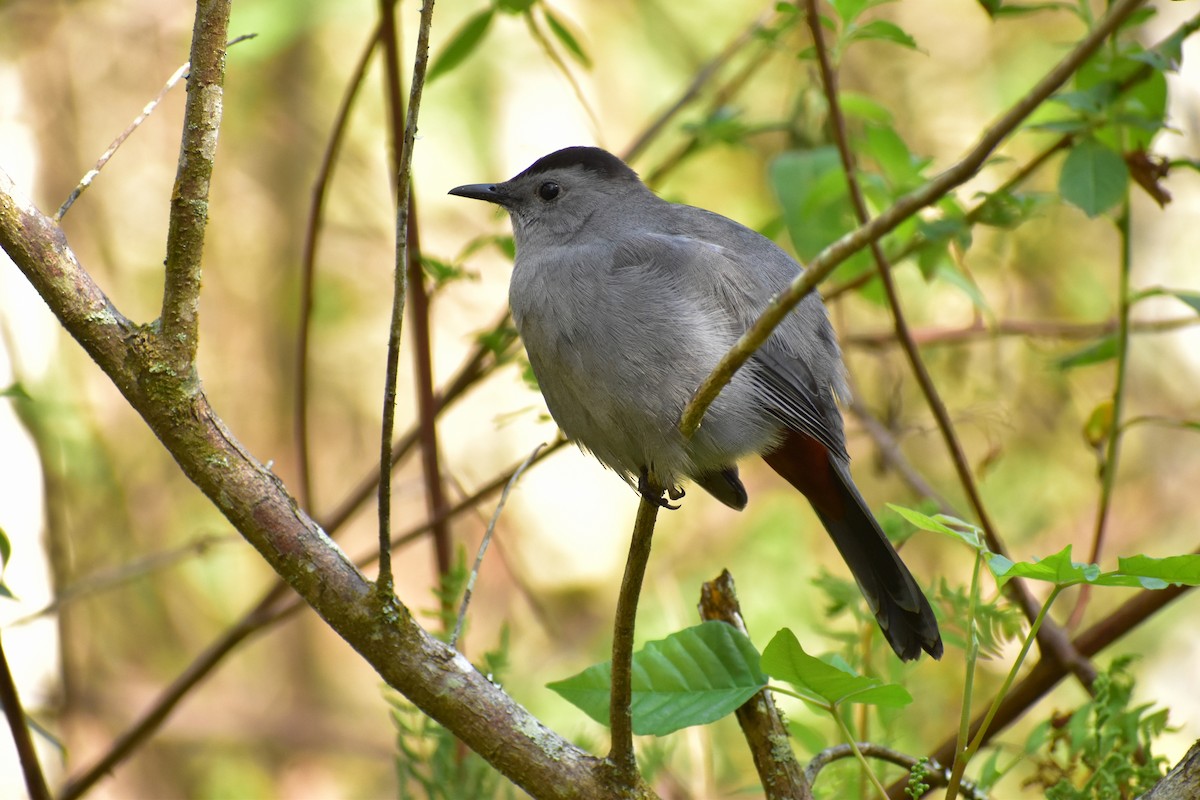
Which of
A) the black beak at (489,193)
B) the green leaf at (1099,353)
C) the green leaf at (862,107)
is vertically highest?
the black beak at (489,193)

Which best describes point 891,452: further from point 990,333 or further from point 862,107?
point 862,107

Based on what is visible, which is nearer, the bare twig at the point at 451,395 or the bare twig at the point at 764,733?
the bare twig at the point at 764,733

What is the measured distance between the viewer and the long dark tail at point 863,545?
231 cm

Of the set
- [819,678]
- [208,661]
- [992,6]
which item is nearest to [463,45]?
[992,6]

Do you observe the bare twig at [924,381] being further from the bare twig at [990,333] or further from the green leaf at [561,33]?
the bare twig at [990,333]

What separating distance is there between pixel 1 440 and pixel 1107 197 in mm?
3032

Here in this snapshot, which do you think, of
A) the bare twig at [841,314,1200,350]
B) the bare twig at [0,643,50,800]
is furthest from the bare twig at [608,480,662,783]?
the bare twig at [841,314,1200,350]

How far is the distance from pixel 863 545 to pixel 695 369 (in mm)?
579

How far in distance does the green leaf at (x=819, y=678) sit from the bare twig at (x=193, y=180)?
0.89 meters

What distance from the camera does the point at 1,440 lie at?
11.0ft

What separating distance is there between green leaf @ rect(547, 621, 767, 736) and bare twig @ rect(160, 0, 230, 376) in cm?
75

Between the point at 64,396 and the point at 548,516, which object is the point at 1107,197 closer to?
the point at 548,516

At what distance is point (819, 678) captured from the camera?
4.90 feet

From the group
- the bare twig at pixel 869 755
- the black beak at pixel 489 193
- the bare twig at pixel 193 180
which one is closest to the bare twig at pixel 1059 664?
the bare twig at pixel 869 755
